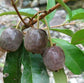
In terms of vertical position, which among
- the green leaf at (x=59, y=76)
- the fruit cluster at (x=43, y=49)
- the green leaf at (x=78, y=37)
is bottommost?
the green leaf at (x=59, y=76)

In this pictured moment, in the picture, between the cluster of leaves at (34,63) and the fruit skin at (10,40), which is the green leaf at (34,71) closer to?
the cluster of leaves at (34,63)

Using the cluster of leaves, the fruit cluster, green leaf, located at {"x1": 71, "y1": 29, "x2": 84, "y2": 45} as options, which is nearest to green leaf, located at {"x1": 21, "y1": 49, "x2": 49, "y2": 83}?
the cluster of leaves

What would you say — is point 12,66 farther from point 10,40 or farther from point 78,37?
point 78,37

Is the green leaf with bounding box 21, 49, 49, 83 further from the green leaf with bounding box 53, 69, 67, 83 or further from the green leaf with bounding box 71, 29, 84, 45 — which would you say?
the green leaf with bounding box 71, 29, 84, 45

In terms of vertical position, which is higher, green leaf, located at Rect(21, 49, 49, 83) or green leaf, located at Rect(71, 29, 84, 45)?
green leaf, located at Rect(71, 29, 84, 45)

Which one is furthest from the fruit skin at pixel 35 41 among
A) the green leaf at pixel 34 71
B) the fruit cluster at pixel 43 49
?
the green leaf at pixel 34 71

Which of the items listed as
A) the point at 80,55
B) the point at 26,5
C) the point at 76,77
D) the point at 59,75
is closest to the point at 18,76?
the point at 59,75

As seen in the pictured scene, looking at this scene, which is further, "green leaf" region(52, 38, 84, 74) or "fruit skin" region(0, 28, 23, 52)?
"green leaf" region(52, 38, 84, 74)
